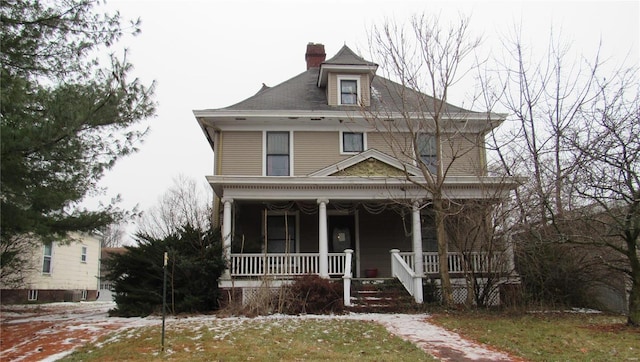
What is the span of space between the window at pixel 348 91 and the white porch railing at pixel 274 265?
5.71 m

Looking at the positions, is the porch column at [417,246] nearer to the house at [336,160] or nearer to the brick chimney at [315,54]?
the house at [336,160]

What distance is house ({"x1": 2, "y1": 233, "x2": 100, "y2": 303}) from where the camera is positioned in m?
21.0

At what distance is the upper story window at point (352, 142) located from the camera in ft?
54.6

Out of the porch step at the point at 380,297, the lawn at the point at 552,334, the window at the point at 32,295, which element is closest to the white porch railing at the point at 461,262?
the porch step at the point at 380,297

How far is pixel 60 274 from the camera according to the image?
24.7 meters

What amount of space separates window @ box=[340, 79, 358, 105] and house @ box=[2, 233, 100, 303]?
11.4 meters

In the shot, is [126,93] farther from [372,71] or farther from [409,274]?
[372,71]

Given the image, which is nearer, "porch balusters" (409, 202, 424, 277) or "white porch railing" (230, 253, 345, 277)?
"porch balusters" (409, 202, 424, 277)

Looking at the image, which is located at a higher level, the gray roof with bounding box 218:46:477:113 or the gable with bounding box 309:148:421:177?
the gray roof with bounding box 218:46:477:113

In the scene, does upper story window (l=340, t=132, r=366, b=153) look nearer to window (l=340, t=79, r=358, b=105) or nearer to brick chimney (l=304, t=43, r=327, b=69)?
window (l=340, t=79, r=358, b=105)

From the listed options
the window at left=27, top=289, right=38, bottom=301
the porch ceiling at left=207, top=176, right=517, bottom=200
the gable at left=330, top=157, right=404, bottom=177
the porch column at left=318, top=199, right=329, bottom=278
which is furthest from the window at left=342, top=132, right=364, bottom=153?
the window at left=27, top=289, right=38, bottom=301

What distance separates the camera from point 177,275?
12758 mm

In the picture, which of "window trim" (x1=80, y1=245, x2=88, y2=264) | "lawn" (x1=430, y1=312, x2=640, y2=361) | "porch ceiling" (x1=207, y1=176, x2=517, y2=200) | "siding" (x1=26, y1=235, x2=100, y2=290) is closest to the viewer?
"lawn" (x1=430, y1=312, x2=640, y2=361)

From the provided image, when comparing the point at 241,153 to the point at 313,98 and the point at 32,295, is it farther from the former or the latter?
the point at 32,295
